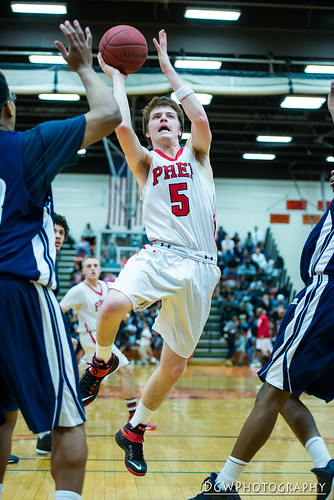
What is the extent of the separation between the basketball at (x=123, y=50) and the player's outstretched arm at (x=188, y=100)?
16 centimetres

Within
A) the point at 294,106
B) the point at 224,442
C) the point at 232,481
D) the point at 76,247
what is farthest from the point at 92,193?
the point at 232,481

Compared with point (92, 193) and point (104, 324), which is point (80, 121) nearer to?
point (104, 324)

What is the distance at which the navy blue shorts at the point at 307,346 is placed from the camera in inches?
121

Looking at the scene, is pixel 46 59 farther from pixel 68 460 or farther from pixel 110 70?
pixel 68 460

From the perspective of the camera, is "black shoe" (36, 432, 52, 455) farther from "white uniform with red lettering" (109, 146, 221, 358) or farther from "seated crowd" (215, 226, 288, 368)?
"seated crowd" (215, 226, 288, 368)

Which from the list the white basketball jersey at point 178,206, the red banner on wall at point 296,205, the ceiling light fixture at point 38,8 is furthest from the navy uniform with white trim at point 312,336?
the red banner on wall at point 296,205

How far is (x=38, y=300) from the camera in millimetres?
2299

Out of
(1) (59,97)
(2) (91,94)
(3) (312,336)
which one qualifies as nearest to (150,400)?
(3) (312,336)

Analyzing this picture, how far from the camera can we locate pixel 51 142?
2.32 meters

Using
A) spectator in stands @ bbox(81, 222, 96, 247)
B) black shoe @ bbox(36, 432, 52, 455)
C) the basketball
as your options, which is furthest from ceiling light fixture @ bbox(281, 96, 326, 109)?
black shoe @ bbox(36, 432, 52, 455)

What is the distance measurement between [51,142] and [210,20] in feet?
38.6

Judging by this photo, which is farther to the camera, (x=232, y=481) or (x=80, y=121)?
(x=232, y=481)

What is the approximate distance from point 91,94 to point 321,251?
1.69 m

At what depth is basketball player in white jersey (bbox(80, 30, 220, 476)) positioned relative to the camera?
3.67 m
